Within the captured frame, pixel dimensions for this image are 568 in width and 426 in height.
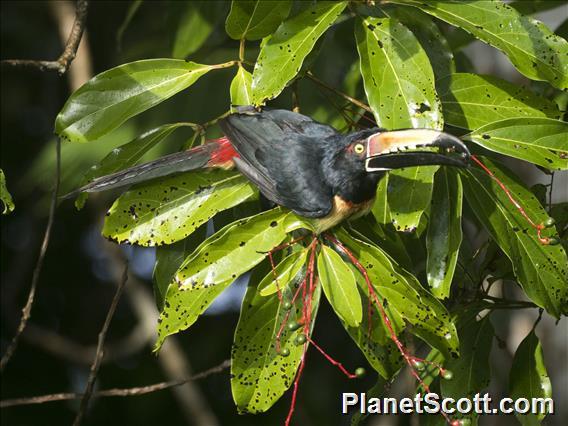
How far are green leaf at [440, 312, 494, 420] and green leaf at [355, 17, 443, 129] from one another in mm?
633

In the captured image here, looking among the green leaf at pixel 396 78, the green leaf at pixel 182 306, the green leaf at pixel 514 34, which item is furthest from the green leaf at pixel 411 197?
the green leaf at pixel 182 306

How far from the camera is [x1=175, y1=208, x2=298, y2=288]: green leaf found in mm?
2150

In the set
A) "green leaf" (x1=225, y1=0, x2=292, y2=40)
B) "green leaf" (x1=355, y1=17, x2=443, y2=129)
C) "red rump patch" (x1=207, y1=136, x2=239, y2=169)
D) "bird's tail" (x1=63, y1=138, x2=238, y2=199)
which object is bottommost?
"red rump patch" (x1=207, y1=136, x2=239, y2=169)

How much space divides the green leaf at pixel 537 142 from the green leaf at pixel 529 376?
572 mm

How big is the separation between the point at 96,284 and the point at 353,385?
1.50 meters

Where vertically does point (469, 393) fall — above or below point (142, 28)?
below

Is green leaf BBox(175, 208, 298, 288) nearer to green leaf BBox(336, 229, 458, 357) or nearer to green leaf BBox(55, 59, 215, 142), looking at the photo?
green leaf BBox(336, 229, 458, 357)

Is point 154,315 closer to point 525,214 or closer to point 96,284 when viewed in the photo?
point 96,284

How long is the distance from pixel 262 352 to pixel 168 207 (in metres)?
0.43

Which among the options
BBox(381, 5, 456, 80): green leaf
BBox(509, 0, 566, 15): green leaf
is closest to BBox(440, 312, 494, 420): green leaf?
BBox(381, 5, 456, 80): green leaf

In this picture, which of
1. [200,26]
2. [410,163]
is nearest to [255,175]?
[410,163]

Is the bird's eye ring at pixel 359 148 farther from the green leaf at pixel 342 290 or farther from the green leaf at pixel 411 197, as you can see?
the green leaf at pixel 342 290

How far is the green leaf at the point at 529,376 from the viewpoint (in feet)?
8.08

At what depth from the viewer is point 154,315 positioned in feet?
13.1
